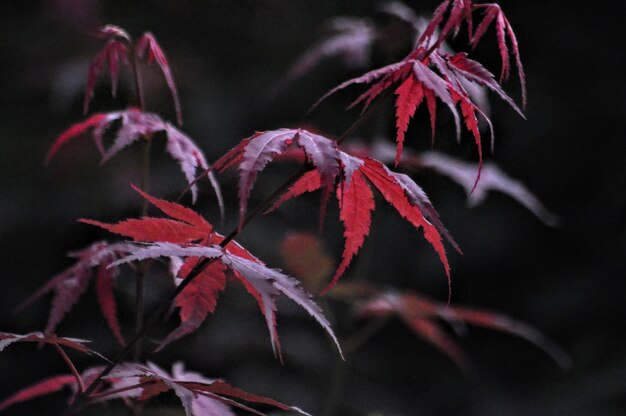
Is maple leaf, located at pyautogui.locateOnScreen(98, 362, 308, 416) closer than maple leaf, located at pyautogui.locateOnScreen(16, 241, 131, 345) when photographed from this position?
Yes

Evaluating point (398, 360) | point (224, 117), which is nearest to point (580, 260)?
point (398, 360)

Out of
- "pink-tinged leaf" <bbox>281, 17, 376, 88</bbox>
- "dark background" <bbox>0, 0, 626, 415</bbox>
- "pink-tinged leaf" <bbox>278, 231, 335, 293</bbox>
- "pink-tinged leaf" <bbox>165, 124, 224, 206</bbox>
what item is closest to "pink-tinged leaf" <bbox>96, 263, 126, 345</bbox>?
"pink-tinged leaf" <bbox>165, 124, 224, 206</bbox>

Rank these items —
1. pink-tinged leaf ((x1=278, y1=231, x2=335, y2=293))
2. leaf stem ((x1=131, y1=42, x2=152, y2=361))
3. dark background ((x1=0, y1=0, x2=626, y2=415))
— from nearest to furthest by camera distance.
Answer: leaf stem ((x1=131, y1=42, x2=152, y2=361)) → pink-tinged leaf ((x1=278, y1=231, x2=335, y2=293)) → dark background ((x1=0, y1=0, x2=626, y2=415))

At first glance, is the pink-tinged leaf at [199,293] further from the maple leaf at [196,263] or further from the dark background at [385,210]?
the dark background at [385,210]

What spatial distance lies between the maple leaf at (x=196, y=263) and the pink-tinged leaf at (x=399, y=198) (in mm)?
82

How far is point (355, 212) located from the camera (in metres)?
0.52

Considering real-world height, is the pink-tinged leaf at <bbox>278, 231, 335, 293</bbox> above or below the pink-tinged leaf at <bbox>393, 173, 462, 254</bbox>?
below

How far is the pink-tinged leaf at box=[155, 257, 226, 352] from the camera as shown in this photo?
1.75 feet

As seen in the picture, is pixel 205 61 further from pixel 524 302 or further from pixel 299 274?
pixel 299 274

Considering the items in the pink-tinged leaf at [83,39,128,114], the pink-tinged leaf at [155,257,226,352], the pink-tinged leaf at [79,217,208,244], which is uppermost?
the pink-tinged leaf at [83,39,128,114]

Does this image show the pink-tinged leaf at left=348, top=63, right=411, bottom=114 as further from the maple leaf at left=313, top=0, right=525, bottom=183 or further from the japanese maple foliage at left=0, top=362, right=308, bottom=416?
the japanese maple foliage at left=0, top=362, right=308, bottom=416

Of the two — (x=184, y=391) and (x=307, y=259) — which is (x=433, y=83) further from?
(x=307, y=259)

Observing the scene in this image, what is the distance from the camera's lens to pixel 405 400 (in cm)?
220

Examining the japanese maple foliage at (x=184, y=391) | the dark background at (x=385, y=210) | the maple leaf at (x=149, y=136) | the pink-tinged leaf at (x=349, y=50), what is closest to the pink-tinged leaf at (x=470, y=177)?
the pink-tinged leaf at (x=349, y=50)
